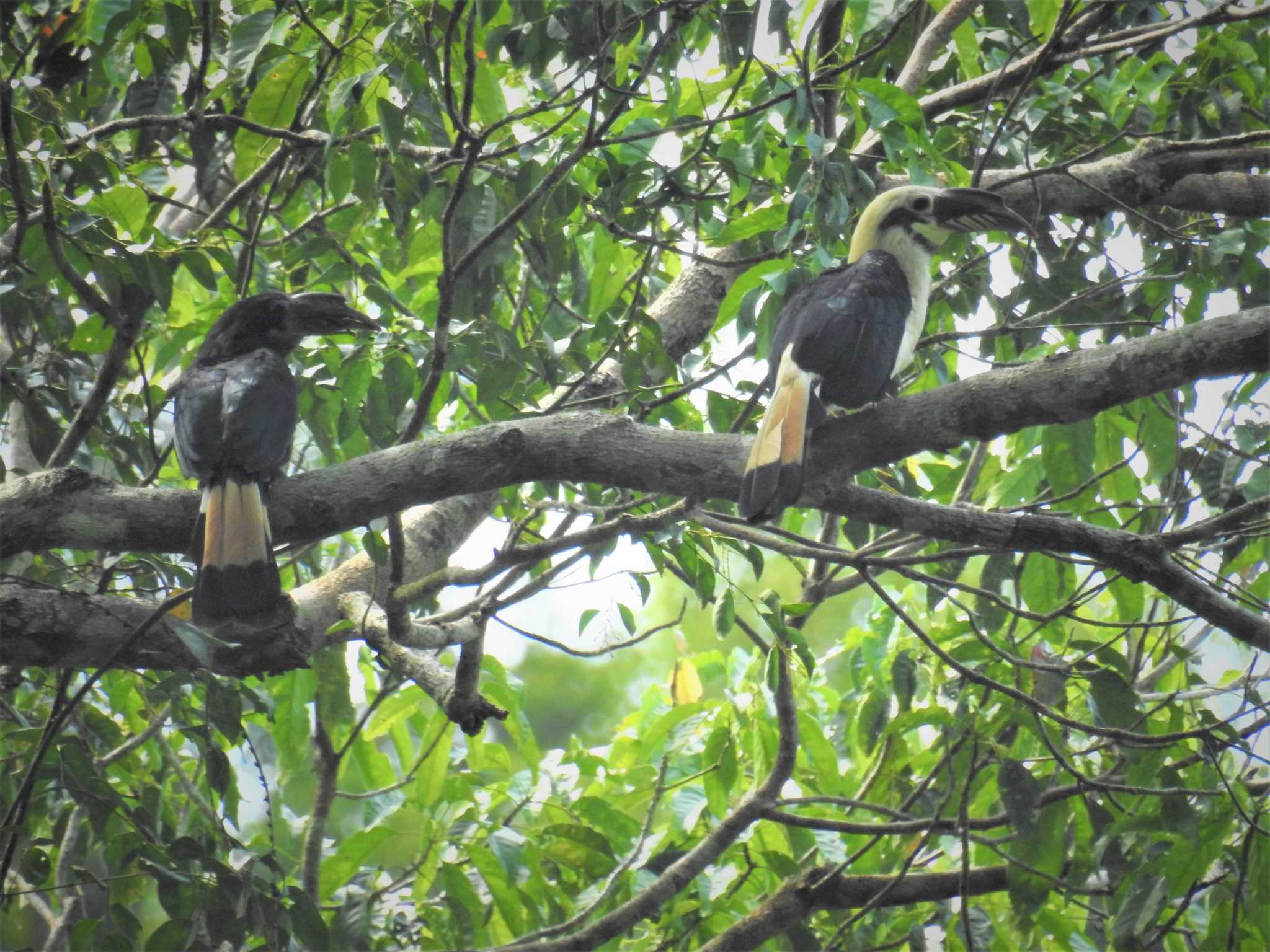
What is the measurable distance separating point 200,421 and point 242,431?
0.22m

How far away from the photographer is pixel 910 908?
12.9 feet

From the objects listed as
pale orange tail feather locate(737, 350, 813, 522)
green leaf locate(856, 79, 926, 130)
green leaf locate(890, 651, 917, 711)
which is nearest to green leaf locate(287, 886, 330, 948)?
pale orange tail feather locate(737, 350, 813, 522)

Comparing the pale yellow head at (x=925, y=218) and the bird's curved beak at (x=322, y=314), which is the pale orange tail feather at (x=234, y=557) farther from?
the pale yellow head at (x=925, y=218)

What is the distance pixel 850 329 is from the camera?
3.35 m

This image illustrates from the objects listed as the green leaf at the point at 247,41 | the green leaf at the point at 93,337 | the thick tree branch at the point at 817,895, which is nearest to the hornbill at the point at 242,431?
the green leaf at the point at 93,337

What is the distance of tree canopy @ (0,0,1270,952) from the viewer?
2.69 meters

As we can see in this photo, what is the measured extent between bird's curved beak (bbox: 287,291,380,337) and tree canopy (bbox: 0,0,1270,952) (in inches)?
3.9

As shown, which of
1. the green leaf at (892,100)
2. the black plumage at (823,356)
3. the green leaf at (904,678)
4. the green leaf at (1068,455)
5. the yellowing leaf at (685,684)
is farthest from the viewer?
the yellowing leaf at (685,684)

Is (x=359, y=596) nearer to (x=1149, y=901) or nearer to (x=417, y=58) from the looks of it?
(x=417, y=58)

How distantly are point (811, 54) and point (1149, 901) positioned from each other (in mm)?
2752

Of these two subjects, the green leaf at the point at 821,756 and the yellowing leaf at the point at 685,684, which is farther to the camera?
the yellowing leaf at the point at 685,684

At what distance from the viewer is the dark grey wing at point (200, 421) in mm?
2986

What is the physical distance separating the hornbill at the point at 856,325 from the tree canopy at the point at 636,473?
4.3 inches

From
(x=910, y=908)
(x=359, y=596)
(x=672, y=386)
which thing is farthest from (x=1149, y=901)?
(x=359, y=596)
